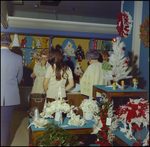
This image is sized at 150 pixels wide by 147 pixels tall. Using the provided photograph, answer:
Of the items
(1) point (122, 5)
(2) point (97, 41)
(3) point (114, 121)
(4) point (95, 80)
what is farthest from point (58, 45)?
(3) point (114, 121)

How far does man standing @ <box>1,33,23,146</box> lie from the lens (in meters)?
2.11

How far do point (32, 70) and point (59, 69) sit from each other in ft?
1.19

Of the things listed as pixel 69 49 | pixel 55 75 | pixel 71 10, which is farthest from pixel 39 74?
pixel 71 10

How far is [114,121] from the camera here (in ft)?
6.02

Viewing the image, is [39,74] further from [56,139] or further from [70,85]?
[56,139]

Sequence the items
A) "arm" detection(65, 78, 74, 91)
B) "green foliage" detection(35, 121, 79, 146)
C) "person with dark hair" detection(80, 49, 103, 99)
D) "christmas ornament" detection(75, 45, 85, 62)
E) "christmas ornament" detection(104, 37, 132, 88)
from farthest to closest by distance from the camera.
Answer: "christmas ornament" detection(75, 45, 85, 62) < "arm" detection(65, 78, 74, 91) < "person with dark hair" detection(80, 49, 103, 99) < "christmas ornament" detection(104, 37, 132, 88) < "green foliage" detection(35, 121, 79, 146)

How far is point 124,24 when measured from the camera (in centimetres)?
239

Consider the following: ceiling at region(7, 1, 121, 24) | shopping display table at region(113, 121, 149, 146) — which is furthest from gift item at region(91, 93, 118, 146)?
ceiling at region(7, 1, 121, 24)

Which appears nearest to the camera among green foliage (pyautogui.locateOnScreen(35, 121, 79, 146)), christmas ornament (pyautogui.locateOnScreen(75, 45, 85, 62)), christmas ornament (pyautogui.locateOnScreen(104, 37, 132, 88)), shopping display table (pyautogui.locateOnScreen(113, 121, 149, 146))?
green foliage (pyautogui.locateOnScreen(35, 121, 79, 146))

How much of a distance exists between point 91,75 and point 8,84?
925 millimetres

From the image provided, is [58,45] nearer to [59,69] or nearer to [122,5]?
[59,69]

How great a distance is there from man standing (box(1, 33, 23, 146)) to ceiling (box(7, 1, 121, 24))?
0.39 m

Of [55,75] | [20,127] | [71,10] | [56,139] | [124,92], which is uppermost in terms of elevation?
[71,10]

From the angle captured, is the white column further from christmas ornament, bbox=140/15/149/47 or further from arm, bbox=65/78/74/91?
arm, bbox=65/78/74/91
